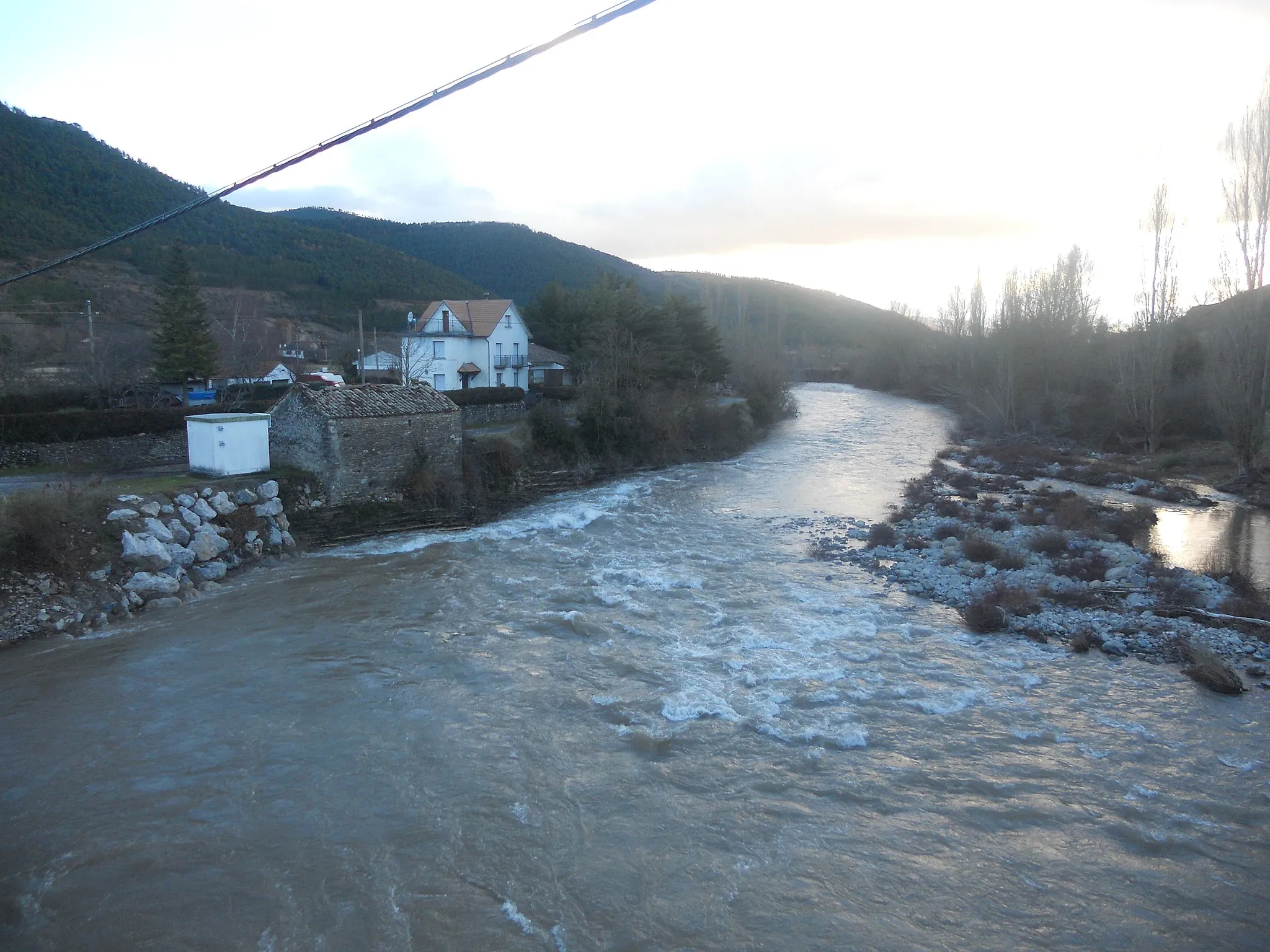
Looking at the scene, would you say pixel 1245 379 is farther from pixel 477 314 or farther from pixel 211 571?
pixel 477 314

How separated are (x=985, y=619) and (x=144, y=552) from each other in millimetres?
11859

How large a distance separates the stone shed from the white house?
12505 millimetres

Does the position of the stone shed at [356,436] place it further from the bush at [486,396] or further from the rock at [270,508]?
the bush at [486,396]

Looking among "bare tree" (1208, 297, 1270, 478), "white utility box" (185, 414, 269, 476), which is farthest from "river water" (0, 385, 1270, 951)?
"bare tree" (1208, 297, 1270, 478)

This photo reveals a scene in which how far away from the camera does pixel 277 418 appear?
637 inches

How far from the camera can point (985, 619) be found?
1013 centimetres

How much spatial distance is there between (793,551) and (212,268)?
50.2m

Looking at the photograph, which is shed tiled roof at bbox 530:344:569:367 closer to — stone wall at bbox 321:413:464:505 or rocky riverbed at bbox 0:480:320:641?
stone wall at bbox 321:413:464:505

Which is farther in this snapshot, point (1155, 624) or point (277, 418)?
point (277, 418)

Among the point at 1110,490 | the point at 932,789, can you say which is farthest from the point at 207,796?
the point at 1110,490

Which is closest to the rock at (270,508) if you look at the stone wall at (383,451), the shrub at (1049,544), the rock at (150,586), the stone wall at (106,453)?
the stone wall at (383,451)

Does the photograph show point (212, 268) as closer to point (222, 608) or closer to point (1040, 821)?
point (222, 608)

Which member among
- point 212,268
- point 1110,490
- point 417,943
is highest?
point 212,268

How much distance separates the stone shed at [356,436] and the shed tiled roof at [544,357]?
17.1 metres
